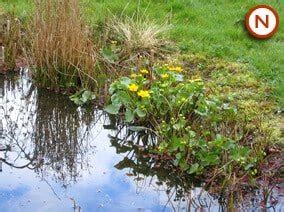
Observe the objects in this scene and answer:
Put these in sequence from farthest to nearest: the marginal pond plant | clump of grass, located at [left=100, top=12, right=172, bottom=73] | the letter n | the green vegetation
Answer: the letter n, clump of grass, located at [left=100, top=12, right=172, bottom=73], the green vegetation, the marginal pond plant

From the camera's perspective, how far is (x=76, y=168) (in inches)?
202

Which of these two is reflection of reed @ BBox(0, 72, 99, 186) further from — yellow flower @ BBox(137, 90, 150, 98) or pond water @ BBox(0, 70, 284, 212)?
yellow flower @ BBox(137, 90, 150, 98)

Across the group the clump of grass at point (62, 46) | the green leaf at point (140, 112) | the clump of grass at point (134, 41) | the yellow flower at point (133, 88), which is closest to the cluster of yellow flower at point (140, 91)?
the yellow flower at point (133, 88)

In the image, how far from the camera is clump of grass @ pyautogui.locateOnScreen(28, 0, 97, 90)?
620 centimetres

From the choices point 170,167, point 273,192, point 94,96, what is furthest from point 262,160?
point 94,96

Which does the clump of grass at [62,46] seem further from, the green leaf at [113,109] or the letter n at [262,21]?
the letter n at [262,21]

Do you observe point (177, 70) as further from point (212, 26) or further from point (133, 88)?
point (212, 26)

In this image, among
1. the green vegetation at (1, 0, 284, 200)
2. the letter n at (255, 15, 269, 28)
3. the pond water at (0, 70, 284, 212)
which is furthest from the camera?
the letter n at (255, 15, 269, 28)

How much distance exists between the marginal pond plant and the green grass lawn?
575mm

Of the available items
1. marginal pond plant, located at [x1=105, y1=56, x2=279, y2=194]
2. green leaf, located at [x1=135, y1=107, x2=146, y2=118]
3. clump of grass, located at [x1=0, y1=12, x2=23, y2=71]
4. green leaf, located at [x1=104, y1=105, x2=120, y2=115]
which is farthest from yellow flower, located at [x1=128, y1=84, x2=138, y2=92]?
clump of grass, located at [x1=0, y1=12, x2=23, y2=71]

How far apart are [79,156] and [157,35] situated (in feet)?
8.44

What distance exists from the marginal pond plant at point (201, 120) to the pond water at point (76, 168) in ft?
0.59

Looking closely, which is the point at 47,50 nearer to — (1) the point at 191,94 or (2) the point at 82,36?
(2) the point at 82,36

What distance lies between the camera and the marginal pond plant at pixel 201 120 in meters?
4.83
